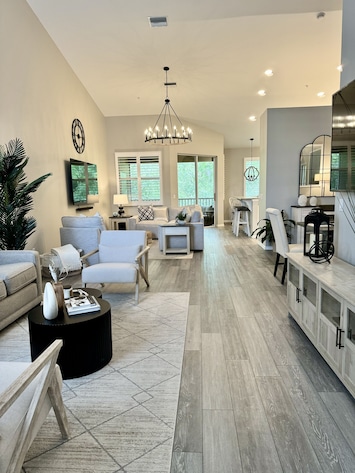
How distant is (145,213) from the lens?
873 centimetres

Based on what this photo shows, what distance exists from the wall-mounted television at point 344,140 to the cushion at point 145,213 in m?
6.11

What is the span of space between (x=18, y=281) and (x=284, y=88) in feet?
19.9

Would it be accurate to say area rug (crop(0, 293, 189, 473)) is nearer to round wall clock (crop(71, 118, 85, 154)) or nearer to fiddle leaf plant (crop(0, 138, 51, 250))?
fiddle leaf plant (crop(0, 138, 51, 250))

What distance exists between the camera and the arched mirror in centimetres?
618

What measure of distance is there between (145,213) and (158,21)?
16.1 ft

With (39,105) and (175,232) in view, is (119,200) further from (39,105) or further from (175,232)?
(39,105)

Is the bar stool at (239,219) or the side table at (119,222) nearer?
the side table at (119,222)

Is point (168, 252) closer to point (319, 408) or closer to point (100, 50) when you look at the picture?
point (100, 50)

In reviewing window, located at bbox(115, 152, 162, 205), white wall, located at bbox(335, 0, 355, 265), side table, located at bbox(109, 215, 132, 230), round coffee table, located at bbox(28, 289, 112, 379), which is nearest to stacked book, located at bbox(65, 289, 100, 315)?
round coffee table, located at bbox(28, 289, 112, 379)

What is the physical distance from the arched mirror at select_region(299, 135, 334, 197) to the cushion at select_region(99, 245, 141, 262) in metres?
3.96

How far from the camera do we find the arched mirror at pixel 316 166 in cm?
618

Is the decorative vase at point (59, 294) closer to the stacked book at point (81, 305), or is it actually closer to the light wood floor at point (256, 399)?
the stacked book at point (81, 305)

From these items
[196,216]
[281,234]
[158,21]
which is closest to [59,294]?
[281,234]

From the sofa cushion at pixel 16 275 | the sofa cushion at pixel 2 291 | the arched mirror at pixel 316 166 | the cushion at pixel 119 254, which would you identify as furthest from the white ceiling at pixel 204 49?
the sofa cushion at pixel 2 291
